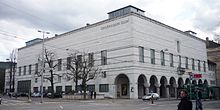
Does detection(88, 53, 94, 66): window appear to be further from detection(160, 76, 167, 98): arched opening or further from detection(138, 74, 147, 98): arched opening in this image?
detection(160, 76, 167, 98): arched opening

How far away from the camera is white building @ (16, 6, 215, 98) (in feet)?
179

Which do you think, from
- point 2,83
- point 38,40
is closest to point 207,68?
point 38,40

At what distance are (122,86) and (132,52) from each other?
933 cm

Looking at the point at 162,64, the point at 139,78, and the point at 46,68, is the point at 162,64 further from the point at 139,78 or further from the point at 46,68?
the point at 46,68

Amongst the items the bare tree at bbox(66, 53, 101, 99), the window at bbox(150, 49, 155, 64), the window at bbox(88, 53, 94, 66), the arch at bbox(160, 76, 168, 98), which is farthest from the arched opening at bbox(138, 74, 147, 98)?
the window at bbox(88, 53, 94, 66)

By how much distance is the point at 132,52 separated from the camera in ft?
175

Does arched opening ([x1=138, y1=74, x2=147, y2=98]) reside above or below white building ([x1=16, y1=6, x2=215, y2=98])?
below

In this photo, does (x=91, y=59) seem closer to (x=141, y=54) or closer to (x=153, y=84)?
(x=141, y=54)

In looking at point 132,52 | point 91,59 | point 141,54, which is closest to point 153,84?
point 141,54

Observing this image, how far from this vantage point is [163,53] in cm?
6178

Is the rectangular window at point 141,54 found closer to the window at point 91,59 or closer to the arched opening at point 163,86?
the arched opening at point 163,86

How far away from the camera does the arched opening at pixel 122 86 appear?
57188mm

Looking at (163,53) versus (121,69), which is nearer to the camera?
(121,69)

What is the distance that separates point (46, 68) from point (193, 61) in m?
41.3
